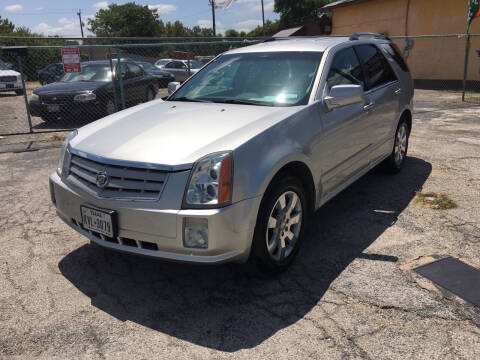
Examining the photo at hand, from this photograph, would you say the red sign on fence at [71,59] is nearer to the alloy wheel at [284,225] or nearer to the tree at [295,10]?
the alloy wheel at [284,225]

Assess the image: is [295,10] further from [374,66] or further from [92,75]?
[374,66]

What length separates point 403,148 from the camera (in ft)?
19.3

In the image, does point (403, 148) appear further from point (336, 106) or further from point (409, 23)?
point (409, 23)

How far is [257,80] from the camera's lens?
13.4ft

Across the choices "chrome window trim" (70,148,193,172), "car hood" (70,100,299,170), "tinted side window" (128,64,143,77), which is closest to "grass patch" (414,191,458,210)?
"car hood" (70,100,299,170)

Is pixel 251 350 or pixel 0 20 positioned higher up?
pixel 0 20

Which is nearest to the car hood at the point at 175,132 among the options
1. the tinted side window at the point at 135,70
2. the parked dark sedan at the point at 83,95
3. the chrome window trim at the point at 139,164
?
the chrome window trim at the point at 139,164

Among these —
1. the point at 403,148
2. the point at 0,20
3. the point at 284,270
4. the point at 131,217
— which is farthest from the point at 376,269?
the point at 0,20

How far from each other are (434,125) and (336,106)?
641 centimetres

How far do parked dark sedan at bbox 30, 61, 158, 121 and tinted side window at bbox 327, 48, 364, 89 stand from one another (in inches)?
242

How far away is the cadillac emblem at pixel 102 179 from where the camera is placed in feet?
9.69

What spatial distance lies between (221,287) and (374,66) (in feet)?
10.2

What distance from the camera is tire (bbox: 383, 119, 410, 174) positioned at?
5547 mm

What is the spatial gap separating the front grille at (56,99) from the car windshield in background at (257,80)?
5861mm
